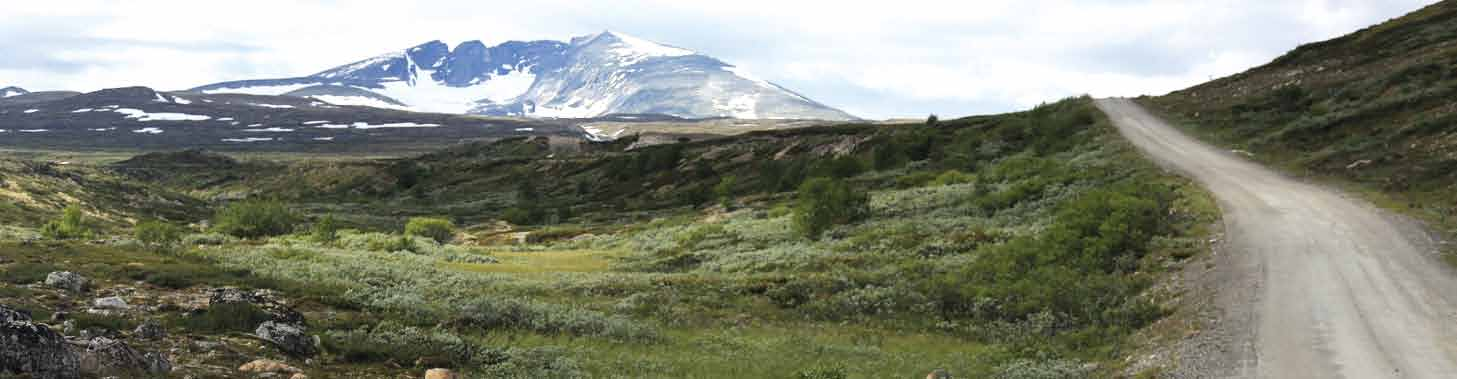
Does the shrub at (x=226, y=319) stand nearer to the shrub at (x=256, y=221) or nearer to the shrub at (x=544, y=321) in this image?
the shrub at (x=544, y=321)

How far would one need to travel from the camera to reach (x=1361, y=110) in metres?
46.2

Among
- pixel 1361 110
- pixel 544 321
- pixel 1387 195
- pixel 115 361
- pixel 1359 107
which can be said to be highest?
pixel 1359 107

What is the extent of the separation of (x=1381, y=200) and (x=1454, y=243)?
8333mm

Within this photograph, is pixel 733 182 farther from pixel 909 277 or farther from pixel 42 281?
pixel 42 281

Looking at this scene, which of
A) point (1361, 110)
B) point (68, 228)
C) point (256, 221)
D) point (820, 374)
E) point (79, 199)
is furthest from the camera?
point (79, 199)

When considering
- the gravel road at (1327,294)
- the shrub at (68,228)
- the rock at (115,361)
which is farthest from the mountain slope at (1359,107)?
the shrub at (68,228)

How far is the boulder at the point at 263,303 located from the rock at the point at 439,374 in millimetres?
4222

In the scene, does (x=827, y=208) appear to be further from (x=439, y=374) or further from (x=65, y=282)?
(x=65, y=282)

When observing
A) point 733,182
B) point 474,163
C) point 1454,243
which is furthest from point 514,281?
point 474,163

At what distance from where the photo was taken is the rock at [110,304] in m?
20.0

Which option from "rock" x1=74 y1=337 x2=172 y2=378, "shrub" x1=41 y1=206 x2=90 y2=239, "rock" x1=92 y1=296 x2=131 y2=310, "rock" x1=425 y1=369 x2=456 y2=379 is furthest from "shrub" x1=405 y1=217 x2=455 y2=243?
"rock" x1=74 y1=337 x2=172 y2=378

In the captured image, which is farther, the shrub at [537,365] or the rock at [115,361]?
the shrub at [537,365]

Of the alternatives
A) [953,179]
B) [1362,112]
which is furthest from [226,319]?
[1362,112]

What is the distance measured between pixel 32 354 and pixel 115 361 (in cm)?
113
